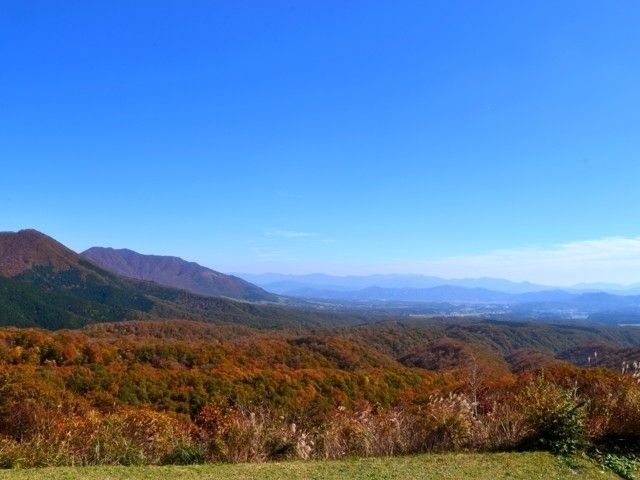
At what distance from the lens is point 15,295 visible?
127750 millimetres

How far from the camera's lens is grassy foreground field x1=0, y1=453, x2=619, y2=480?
5.79 m

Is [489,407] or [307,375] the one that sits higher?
[489,407]

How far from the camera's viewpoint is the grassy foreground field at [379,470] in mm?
5785

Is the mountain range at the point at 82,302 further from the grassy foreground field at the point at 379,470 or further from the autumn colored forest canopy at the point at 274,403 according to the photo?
the grassy foreground field at the point at 379,470

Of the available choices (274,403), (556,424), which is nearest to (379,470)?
(556,424)

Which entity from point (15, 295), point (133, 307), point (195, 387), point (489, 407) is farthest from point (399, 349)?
point (133, 307)

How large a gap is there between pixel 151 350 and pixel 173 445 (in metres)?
A: 24.2

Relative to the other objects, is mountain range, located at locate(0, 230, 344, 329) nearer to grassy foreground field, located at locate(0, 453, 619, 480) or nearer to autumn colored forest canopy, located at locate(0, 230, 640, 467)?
autumn colored forest canopy, located at locate(0, 230, 640, 467)

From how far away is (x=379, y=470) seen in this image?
6363 millimetres

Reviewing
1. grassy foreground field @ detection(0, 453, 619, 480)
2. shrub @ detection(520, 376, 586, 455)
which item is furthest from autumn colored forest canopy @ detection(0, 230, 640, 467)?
grassy foreground field @ detection(0, 453, 619, 480)

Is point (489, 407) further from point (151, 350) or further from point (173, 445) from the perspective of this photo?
point (151, 350)

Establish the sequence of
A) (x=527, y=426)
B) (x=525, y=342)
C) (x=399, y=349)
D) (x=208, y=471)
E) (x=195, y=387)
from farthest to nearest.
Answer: (x=525, y=342)
(x=399, y=349)
(x=195, y=387)
(x=527, y=426)
(x=208, y=471)

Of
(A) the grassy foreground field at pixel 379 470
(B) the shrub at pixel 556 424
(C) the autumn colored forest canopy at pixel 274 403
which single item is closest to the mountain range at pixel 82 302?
(C) the autumn colored forest canopy at pixel 274 403

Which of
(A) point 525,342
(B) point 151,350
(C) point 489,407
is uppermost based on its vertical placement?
(C) point 489,407
